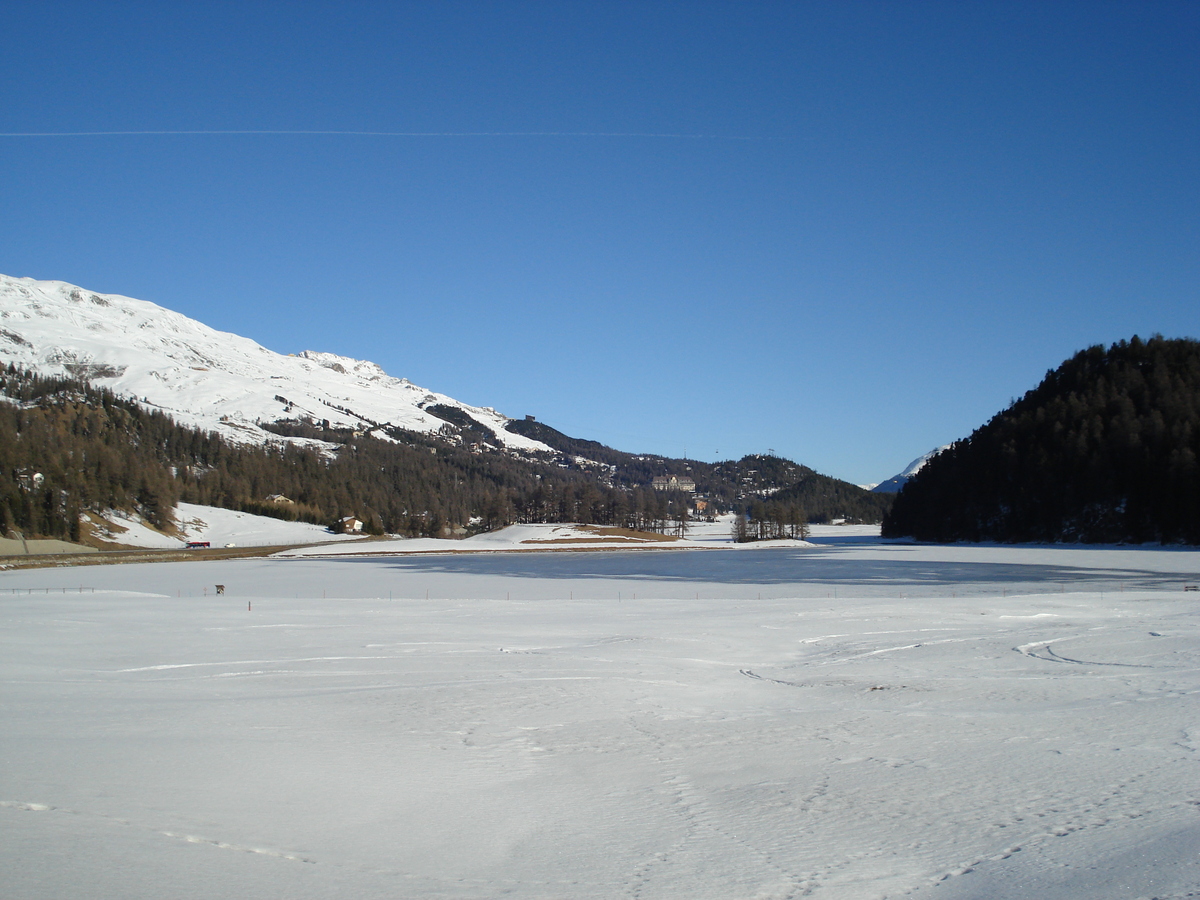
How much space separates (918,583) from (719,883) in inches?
1515

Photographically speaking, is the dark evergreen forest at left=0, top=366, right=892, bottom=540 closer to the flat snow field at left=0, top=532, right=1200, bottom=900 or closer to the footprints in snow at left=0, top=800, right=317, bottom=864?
the flat snow field at left=0, top=532, right=1200, bottom=900

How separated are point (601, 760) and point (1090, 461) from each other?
10314cm

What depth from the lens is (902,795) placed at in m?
8.55

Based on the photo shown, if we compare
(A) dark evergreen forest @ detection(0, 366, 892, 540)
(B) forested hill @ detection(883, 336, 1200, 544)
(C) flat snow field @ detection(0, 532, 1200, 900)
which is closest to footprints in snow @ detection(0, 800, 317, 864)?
(C) flat snow field @ detection(0, 532, 1200, 900)

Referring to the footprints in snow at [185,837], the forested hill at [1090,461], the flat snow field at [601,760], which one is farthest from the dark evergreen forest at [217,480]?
the footprints in snow at [185,837]

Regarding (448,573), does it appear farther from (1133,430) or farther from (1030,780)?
(1133,430)

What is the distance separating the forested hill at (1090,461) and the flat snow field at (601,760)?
242ft

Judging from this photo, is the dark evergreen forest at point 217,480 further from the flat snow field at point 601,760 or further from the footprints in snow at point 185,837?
the footprints in snow at point 185,837

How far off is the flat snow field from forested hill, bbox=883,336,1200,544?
7376 cm

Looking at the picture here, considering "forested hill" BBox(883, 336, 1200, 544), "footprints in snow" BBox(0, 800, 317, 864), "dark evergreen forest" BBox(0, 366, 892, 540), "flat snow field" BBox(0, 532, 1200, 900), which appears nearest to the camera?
"flat snow field" BBox(0, 532, 1200, 900)

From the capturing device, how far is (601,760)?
33.2 feet

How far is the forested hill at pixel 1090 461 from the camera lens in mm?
84250

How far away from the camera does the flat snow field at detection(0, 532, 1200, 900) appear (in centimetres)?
645

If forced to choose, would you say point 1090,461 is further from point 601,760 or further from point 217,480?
point 217,480
